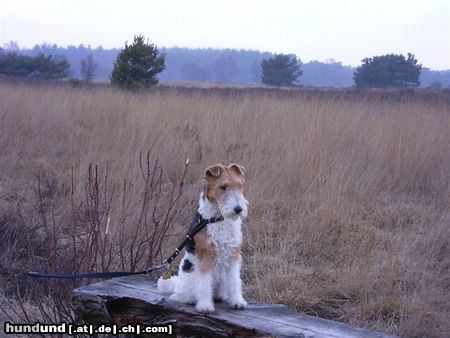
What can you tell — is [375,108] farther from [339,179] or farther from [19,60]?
[19,60]

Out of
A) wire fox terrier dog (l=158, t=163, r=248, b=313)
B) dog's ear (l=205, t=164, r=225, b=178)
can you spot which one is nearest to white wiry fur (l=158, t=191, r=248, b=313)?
wire fox terrier dog (l=158, t=163, r=248, b=313)

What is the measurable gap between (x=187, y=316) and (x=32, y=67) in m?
26.1

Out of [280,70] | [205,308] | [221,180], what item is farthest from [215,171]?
[280,70]

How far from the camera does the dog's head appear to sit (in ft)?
7.47

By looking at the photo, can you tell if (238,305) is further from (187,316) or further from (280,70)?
(280,70)

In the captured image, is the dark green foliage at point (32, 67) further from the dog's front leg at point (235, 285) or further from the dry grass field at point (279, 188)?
the dog's front leg at point (235, 285)

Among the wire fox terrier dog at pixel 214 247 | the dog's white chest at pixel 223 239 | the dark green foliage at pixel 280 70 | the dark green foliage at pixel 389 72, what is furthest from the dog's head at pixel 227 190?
the dark green foliage at pixel 280 70

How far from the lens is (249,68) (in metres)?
79.3

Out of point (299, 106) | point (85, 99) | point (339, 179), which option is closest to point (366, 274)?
point (339, 179)

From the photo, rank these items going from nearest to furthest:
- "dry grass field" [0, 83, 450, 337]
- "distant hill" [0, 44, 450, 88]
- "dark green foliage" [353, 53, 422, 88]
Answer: "dry grass field" [0, 83, 450, 337] < "dark green foliage" [353, 53, 422, 88] < "distant hill" [0, 44, 450, 88]

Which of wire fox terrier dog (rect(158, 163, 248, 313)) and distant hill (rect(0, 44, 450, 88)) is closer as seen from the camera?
wire fox terrier dog (rect(158, 163, 248, 313))

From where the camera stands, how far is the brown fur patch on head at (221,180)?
2.37m

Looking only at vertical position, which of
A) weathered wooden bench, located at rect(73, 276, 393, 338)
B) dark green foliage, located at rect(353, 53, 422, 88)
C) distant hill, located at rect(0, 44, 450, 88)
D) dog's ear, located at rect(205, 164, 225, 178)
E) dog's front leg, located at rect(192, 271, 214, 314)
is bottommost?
weathered wooden bench, located at rect(73, 276, 393, 338)

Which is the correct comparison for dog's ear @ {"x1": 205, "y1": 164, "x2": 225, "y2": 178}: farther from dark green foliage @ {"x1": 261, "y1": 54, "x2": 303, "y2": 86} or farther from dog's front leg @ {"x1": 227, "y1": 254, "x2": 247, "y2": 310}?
dark green foliage @ {"x1": 261, "y1": 54, "x2": 303, "y2": 86}
